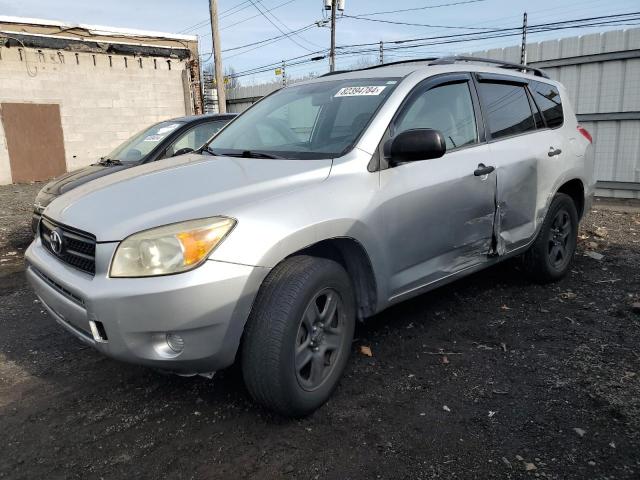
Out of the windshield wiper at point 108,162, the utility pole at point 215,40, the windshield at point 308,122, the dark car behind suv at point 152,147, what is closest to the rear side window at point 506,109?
the windshield at point 308,122

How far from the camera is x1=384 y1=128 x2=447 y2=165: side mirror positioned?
2.80m

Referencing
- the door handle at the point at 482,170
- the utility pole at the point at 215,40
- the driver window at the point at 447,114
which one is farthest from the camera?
the utility pole at the point at 215,40

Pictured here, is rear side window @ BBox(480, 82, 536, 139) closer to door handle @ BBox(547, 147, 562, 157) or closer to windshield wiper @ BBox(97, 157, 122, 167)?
door handle @ BBox(547, 147, 562, 157)

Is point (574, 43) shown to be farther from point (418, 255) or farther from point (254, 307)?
point (254, 307)

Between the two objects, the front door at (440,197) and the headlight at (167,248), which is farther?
the front door at (440,197)

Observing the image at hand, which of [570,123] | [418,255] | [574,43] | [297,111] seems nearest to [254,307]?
[418,255]

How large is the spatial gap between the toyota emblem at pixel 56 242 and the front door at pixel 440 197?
66.6 inches

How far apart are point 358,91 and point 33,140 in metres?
12.8

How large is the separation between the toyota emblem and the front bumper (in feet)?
1.10

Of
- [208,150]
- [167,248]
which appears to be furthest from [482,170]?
[167,248]

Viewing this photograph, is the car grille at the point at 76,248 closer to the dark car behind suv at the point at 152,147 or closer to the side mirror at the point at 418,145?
the side mirror at the point at 418,145

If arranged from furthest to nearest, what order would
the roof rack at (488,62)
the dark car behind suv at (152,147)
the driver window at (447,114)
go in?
the dark car behind suv at (152,147)
the roof rack at (488,62)
the driver window at (447,114)

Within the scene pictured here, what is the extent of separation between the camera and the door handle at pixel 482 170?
11.3 feet

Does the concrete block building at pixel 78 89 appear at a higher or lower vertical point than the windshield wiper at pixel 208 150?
higher
